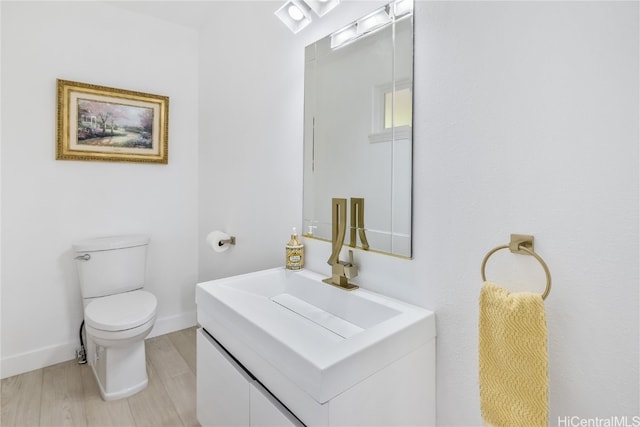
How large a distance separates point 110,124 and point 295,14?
5.09 ft

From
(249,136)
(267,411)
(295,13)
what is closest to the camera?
(267,411)

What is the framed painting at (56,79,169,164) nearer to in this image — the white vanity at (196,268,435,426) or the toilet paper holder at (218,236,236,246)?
the toilet paper holder at (218,236,236,246)

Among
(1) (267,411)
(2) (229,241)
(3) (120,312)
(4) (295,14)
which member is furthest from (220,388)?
(4) (295,14)

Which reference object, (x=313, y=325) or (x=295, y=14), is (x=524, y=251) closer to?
(x=313, y=325)

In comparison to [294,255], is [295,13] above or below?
above

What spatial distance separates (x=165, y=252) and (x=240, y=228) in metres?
0.84

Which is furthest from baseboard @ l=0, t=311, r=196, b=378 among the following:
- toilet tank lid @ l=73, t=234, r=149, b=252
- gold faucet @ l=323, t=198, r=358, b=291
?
gold faucet @ l=323, t=198, r=358, b=291

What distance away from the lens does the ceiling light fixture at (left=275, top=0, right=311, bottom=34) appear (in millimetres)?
1468

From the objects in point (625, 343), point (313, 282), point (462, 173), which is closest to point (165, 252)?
point (313, 282)

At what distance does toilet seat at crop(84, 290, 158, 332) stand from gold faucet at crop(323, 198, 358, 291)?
3.67 ft

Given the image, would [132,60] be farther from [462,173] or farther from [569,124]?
[569,124]

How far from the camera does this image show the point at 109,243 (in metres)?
2.08

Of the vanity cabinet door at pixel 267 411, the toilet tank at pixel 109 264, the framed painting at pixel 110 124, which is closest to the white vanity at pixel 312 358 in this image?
the vanity cabinet door at pixel 267 411

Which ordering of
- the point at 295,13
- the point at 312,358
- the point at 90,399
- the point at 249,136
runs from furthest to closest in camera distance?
the point at 249,136 < the point at 90,399 < the point at 295,13 < the point at 312,358
